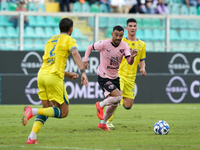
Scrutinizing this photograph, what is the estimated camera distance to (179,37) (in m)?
18.2

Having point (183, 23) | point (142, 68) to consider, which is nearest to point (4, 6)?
point (183, 23)

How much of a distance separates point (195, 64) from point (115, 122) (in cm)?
858

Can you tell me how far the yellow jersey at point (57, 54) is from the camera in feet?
21.6

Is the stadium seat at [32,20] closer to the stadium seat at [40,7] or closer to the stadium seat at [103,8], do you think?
the stadium seat at [40,7]

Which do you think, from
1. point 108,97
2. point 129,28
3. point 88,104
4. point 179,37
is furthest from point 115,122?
point 179,37

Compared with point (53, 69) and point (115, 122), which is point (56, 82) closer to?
point (53, 69)

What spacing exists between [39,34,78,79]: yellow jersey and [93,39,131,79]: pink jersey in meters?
2.18

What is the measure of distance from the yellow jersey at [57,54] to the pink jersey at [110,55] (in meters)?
2.18

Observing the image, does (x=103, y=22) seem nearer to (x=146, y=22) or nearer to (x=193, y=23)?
(x=146, y=22)

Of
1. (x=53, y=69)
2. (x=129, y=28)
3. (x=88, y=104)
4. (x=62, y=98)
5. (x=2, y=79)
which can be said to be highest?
(x=129, y=28)

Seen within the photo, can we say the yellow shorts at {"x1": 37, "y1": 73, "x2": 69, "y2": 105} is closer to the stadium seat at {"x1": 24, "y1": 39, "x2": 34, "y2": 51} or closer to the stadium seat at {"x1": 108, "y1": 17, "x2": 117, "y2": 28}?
the stadium seat at {"x1": 24, "y1": 39, "x2": 34, "y2": 51}

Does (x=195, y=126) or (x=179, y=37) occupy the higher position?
(x=179, y=37)

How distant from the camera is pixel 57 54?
6609mm

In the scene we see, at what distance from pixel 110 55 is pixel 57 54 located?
2.33m
